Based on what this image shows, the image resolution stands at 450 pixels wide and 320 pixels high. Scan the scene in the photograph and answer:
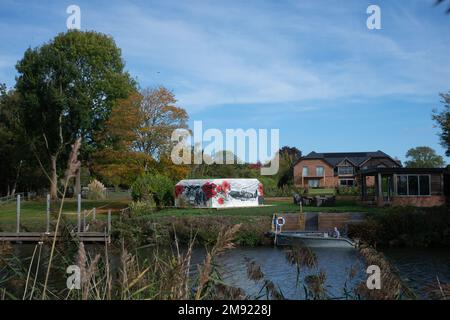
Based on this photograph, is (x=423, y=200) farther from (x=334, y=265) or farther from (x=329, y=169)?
(x=329, y=169)

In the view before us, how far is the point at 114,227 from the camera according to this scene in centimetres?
2873

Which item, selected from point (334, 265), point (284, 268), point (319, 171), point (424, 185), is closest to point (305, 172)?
point (319, 171)

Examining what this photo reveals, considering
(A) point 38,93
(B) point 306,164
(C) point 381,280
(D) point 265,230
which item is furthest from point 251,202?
(C) point 381,280

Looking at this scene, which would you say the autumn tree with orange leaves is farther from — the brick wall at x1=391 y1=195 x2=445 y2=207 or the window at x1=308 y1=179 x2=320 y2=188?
the window at x1=308 y1=179 x2=320 y2=188

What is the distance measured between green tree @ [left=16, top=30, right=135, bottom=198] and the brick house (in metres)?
27.7

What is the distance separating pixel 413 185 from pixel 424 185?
0.66 metres

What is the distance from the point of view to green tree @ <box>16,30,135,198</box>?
154ft

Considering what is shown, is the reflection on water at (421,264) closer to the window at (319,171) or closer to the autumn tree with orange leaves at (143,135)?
the autumn tree with orange leaves at (143,135)

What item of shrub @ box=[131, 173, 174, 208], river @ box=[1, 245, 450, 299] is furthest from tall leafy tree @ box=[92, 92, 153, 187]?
river @ box=[1, 245, 450, 299]

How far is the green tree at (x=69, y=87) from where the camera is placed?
154 feet

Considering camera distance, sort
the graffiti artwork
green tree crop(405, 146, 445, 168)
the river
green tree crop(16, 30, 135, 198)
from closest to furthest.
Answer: the river < the graffiti artwork < green tree crop(16, 30, 135, 198) < green tree crop(405, 146, 445, 168)

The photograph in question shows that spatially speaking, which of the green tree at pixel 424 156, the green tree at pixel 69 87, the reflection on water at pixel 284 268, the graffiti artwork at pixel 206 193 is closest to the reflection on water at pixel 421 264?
the reflection on water at pixel 284 268

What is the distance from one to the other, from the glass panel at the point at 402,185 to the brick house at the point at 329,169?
32.6 m
